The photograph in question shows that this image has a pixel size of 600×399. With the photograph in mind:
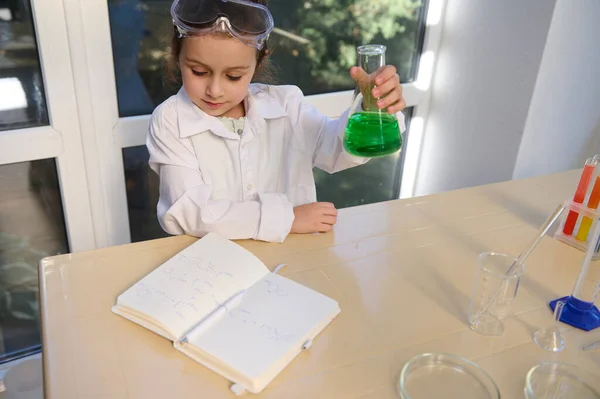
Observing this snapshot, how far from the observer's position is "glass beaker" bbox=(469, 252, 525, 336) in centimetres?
86

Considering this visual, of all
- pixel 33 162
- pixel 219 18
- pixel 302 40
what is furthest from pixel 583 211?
pixel 33 162

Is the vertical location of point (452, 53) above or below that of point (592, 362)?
above

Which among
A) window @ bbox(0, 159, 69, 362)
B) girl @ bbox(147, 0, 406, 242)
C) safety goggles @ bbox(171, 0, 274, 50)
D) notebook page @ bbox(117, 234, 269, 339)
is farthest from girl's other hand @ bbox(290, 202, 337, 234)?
window @ bbox(0, 159, 69, 362)

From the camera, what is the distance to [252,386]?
2.34ft

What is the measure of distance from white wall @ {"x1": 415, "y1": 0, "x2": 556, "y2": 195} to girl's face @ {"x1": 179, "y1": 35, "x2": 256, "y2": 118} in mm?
1010

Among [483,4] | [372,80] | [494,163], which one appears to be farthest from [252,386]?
[483,4]

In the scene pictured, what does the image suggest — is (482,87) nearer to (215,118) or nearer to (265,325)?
(215,118)

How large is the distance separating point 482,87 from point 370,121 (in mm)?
1077

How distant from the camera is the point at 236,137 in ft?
3.95

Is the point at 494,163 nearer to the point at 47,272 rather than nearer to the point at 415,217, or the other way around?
the point at 415,217

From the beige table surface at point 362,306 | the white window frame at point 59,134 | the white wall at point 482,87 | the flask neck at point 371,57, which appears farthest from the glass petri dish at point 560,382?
the white window frame at point 59,134

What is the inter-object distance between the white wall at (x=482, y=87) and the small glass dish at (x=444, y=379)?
1.20 m

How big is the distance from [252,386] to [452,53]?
163 centimetres

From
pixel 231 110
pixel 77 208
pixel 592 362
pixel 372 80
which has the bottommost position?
pixel 77 208
